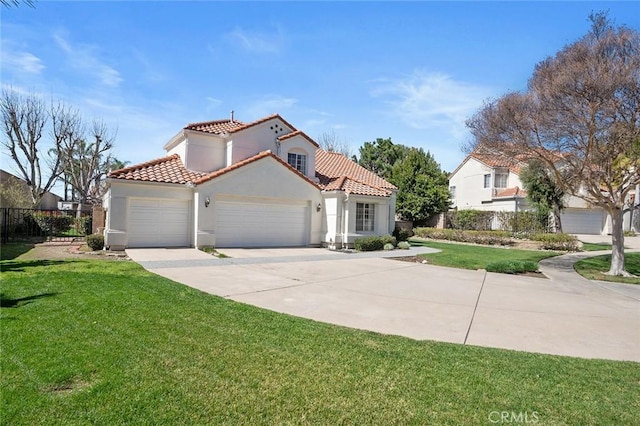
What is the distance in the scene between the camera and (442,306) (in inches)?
309

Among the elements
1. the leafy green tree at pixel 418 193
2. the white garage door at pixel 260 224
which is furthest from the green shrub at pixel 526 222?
the white garage door at pixel 260 224

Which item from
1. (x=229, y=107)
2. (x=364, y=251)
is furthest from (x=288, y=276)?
(x=229, y=107)

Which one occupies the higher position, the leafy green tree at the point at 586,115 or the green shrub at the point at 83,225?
the leafy green tree at the point at 586,115

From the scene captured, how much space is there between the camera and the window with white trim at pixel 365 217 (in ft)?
70.0

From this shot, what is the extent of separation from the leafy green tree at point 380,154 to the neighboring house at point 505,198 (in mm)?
8813

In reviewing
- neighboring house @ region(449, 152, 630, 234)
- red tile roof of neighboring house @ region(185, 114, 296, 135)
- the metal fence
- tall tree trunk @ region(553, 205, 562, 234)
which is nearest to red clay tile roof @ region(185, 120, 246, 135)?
red tile roof of neighboring house @ region(185, 114, 296, 135)

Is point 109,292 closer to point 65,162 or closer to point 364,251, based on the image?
point 364,251

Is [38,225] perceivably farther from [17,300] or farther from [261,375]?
[261,375]

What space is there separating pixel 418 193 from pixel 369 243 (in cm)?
1359

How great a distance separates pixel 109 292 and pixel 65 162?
1319 inches

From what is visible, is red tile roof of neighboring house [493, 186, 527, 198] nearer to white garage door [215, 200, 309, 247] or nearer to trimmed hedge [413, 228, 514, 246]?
trimmed hedge [413, 228, 514, 246]

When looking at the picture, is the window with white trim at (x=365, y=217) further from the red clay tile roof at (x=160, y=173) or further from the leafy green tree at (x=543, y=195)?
the leafy green tree at (x=543, y=195)

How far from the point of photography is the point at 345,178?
2180cm

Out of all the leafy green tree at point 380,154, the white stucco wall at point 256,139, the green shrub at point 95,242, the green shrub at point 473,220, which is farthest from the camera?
the leafy green tree at point 380,154
